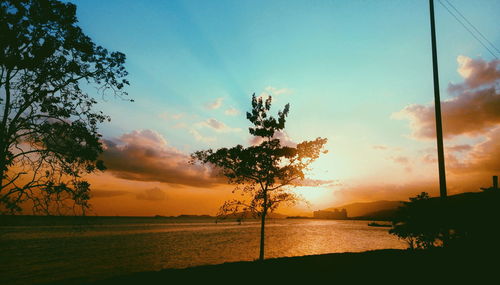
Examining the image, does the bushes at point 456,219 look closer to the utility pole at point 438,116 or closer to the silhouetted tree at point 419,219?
the silhouetted tree at point 419,219

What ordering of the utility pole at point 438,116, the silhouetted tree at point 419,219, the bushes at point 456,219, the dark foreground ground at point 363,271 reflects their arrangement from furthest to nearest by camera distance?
the silhouetted tree at point 419,219
the bushes at point 456,219
the utility pole at point 438,116
the dark foreground ground at point 363,271

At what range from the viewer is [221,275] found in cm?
1109

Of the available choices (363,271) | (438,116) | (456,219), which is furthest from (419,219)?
(438,116)

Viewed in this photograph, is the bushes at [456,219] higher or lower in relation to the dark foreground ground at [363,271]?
higher

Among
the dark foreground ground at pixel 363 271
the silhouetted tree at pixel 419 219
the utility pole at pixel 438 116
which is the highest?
the utility pole at pixel 438 116

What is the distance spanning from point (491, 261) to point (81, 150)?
1912 cm

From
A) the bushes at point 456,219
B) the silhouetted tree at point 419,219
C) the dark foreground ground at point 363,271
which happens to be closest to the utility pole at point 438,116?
the bushes at point 456,219

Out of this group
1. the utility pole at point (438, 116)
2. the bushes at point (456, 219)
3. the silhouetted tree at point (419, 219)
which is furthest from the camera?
the silhouetted tree at point (419, 219)

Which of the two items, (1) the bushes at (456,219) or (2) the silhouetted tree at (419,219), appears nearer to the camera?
(1) the bushes at (456,219)

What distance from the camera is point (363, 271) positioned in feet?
37.1

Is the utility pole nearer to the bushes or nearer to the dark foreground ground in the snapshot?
the bushes

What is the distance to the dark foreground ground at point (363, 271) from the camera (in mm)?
9969

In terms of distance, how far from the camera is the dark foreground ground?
9969 millimetres

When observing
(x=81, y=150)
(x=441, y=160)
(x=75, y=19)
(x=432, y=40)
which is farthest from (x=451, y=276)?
(x=75, y=19)
